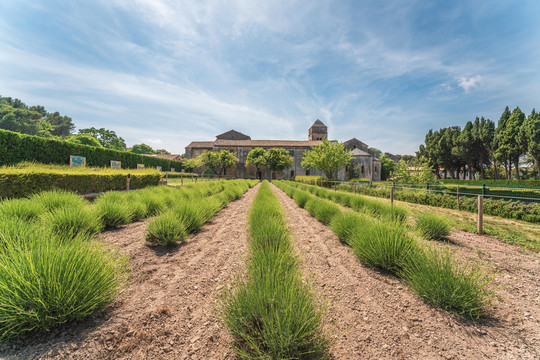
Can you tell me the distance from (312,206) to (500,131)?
3827 cm

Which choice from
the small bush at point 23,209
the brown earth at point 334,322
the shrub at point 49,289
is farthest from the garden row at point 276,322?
the small bush at point 23,209

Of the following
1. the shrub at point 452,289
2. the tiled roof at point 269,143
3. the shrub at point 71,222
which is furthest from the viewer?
the tiled roof at point 269,143

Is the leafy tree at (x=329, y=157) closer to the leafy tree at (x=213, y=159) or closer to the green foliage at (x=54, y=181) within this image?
the leafy tree at (x=213, y=159)

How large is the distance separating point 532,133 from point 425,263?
118 feet

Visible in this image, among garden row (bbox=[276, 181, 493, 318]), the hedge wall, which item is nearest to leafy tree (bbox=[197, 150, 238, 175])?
the hedge wall

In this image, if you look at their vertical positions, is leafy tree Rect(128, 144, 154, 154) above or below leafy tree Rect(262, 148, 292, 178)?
above

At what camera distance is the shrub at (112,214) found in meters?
4.66

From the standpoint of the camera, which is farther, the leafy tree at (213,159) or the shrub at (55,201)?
the leafy tree at (213,159)

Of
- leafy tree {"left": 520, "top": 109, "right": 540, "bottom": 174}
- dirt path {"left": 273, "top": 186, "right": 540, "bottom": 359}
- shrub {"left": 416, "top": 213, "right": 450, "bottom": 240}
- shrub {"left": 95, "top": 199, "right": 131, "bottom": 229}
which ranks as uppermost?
leafy tree {"left": 520, "top": 109, "right": 540, "bottom": 174}

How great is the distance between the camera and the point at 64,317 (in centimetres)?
164

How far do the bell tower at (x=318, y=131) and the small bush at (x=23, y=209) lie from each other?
61020 millimetres

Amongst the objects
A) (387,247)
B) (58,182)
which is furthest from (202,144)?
(387,247)

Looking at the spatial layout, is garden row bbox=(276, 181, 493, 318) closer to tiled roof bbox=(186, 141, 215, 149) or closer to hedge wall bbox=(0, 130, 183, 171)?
hedge wall bbox=(0, 130, 183, 171)

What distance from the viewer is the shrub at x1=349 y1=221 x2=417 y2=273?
285 cm
